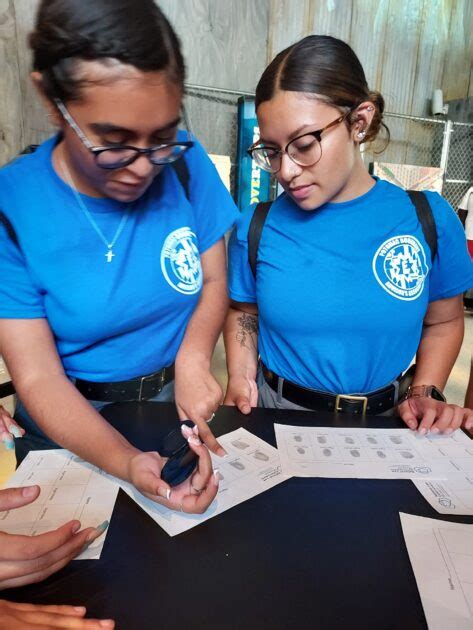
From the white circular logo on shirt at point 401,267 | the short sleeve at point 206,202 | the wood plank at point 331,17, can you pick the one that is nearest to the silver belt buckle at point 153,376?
the short sleeve at point 206,202

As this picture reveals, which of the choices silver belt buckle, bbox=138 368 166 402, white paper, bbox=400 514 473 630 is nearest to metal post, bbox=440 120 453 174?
silver belt buckle, bbox=138 368 166 402

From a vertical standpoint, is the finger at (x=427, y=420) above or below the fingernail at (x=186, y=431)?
below

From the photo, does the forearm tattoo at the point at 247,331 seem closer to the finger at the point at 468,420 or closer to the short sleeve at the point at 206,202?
the short sleeve at the point at 206,202

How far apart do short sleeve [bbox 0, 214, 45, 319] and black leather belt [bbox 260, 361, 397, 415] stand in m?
0.57

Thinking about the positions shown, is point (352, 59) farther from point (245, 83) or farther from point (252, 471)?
point (245, 83)

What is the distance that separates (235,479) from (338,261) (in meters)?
0.52

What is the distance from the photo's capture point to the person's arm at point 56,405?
0.66 m

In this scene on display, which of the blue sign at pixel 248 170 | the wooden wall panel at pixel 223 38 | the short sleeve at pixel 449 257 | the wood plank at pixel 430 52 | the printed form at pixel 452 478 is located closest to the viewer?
the printed form at pixel 452 478

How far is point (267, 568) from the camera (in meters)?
0.53

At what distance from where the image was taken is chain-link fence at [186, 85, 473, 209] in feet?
9.12

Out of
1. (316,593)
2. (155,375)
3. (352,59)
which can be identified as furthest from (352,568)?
(352,59)

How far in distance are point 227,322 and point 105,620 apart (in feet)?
2.64

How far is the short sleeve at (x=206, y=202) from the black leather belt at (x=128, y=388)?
282mm

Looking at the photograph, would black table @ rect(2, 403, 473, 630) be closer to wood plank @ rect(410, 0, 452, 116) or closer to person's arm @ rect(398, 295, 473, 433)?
person's arm @ rect(398, 295, 473, 433)
